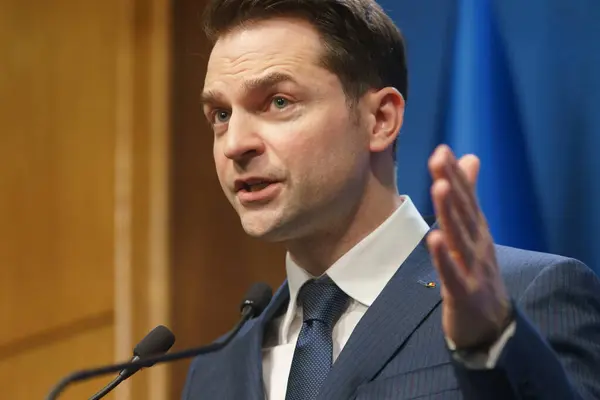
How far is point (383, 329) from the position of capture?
1.21 m

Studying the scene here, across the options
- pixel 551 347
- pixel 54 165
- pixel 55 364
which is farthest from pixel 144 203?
pixel 551 347

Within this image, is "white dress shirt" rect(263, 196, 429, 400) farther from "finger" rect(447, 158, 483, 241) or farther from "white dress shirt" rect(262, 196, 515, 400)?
"finger" rect(447, 158, 483, 241)

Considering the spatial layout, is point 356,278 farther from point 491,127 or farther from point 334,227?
point 491,127

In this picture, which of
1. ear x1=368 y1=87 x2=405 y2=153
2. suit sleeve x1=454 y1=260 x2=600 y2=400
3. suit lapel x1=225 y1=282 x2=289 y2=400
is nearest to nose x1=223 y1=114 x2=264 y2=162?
ear x1=368 y1=87 x2=405 y2=153

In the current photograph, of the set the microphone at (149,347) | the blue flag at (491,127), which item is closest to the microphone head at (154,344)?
the microphone at (149,347)

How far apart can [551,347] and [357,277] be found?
41 cm

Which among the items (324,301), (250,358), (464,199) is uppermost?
(464,199)

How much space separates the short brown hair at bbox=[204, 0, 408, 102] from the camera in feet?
4.50

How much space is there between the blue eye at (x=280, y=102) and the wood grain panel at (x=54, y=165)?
Result: 3.01 feet

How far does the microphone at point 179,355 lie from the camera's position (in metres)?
0.98

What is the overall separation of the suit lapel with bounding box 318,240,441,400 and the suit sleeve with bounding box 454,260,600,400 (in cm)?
16

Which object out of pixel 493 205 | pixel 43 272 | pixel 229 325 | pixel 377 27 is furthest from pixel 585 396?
pixel 43 272

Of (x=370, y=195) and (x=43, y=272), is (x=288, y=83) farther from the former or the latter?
(x=43, y=272)

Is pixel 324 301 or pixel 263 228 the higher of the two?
pixel 263 228
